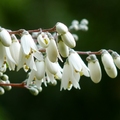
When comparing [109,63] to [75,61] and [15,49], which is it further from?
[15,49]

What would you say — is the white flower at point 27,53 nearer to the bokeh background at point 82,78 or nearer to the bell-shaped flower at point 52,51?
the bell-shaped flower at point 52,51

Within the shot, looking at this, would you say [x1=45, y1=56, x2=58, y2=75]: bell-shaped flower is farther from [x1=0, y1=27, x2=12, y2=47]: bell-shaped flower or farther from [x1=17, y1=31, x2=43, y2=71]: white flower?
[x1=0, y1=27, x2=12, y2=47]: bell-shaped flower

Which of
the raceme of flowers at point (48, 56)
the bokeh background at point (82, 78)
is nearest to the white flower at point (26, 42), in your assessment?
the raceme of flowers at point (48, 56)

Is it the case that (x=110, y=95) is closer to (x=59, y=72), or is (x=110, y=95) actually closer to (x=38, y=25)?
(x=38, y=25)

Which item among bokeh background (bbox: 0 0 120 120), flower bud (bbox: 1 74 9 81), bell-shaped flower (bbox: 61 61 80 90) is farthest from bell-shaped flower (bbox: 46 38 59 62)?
bokeh background (bbox: 0 0 120 120)

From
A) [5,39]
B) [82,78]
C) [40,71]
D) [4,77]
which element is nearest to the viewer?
[5,39]

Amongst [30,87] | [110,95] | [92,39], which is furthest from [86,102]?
[30,87]

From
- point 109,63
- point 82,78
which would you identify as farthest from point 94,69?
point 82,78
